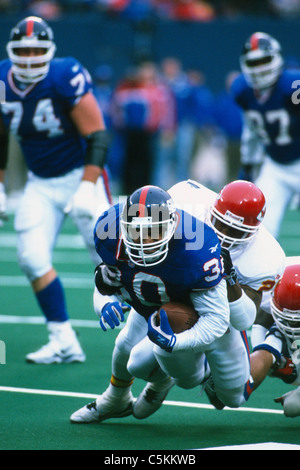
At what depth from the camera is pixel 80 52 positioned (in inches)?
599

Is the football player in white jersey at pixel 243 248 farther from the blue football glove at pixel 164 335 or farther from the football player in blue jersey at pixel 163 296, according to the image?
the blue football glove at pixel 164 335

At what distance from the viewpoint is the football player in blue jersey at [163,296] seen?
3.21 metres

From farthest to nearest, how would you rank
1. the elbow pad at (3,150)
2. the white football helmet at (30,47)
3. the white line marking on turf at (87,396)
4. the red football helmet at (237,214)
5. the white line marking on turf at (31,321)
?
the white line marking on turf at (31,321) < the elbow pad at (3,150) < the white football helmet at (30,47) < the white line marking on turf at (87,396) < the red football helmet at (237,214)

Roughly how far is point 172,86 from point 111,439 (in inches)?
417

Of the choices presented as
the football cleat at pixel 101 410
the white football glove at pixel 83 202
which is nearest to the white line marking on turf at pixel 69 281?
the white football glove at pixel 83 202

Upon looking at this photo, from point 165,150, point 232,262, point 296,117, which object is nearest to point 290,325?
point 232,262

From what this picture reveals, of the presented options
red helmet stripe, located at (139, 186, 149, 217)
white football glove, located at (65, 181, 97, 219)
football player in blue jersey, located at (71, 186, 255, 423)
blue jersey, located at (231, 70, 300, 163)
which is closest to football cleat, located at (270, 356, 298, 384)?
football player in blue jersey, located at (71, 186, 255, 423)

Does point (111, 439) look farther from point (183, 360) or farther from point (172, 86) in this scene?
point (172, 86)

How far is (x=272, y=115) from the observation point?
601cm

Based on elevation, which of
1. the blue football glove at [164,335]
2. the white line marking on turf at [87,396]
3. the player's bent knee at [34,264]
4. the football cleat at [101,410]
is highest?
the blue football glove at [164,335]

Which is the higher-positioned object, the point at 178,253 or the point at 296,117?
the point at 178,253

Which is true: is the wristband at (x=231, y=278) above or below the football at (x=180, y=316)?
above

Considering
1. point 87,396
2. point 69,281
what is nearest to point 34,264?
point 87,396

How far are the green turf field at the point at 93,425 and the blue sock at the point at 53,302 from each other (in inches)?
11.1
